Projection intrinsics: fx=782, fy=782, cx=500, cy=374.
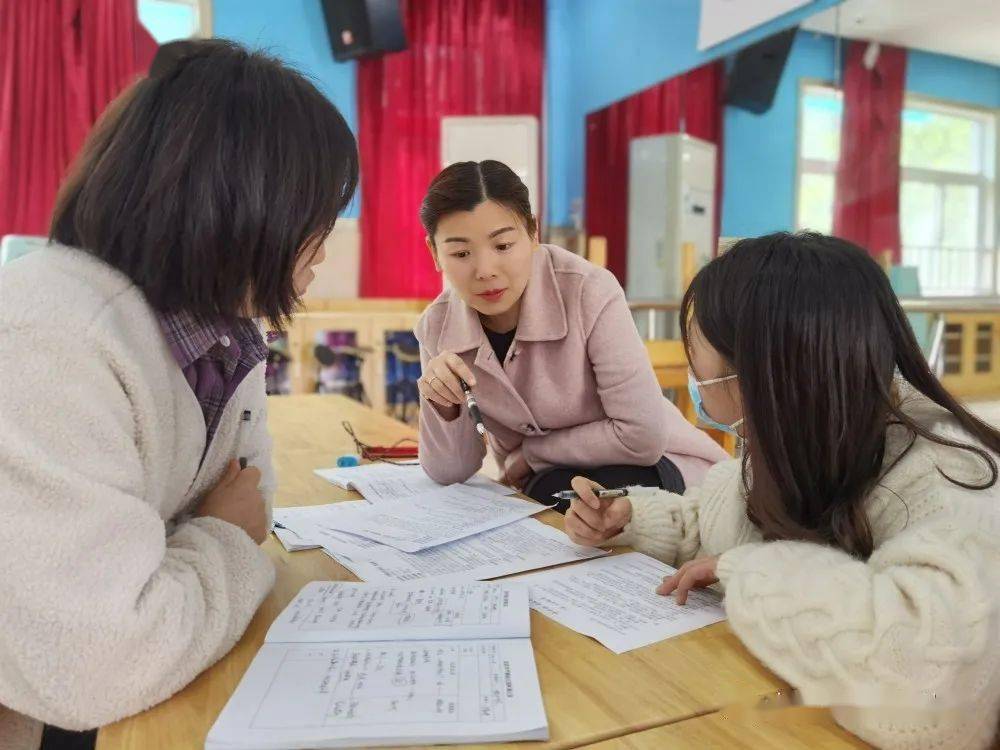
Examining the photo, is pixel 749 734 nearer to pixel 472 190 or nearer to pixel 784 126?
pixel 472 190

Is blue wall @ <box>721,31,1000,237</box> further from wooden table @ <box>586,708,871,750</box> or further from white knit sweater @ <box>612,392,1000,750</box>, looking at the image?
wooden table @ <box>586,708,871,750</box>

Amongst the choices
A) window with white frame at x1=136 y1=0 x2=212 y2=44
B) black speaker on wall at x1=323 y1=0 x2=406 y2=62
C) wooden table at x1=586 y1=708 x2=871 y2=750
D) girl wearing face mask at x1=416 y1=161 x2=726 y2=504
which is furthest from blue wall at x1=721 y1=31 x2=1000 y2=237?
window with white frame at x1=136 y1=0 x2=212 y2=44

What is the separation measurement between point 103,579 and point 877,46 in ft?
9.79

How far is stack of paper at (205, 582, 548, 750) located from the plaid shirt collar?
26 cm

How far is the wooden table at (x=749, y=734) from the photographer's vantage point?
1.68ft

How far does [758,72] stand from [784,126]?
0.26 m

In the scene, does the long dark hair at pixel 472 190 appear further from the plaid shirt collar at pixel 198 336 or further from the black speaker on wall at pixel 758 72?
the black speaker on wall at pixel 758 72

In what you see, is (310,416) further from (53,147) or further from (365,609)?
(53,147)

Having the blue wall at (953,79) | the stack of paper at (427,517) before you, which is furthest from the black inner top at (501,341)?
the blue wall at (953,79)

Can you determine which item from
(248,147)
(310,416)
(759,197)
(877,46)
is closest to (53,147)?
(310,416)

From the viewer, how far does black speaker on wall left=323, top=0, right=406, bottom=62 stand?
14.7 ft

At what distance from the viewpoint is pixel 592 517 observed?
917mm

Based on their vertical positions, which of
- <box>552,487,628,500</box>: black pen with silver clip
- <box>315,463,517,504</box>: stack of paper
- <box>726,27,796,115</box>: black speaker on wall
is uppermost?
<box>726,27,796,115</box>: black speaker on wall

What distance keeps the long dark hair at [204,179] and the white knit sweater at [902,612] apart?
0.52m
